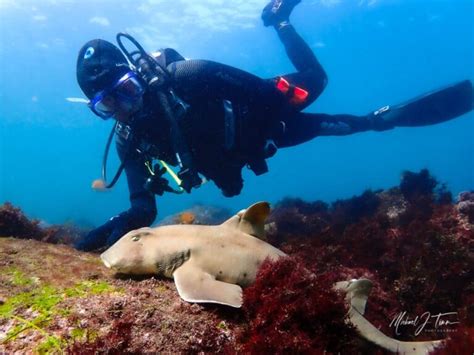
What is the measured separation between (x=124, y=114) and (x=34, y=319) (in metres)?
5.32

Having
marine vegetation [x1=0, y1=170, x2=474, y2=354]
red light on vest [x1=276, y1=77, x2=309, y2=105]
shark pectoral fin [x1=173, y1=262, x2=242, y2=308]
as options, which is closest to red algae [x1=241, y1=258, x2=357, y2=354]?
marine vegetation [x1=0, y1=170, x2=474, y2=354]

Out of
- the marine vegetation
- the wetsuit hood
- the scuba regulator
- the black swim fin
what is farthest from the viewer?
the black swim fin

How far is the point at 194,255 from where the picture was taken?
398cm

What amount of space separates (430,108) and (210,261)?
12068mm

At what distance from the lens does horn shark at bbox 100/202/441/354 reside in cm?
352

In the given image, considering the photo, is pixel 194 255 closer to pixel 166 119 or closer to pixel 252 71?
pixel 166 119

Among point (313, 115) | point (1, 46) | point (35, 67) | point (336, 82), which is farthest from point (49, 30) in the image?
point (336, 82)

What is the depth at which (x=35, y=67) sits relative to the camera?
212 feet

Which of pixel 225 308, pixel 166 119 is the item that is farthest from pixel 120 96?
pixel 225 308

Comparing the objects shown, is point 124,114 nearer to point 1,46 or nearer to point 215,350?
point 215,350

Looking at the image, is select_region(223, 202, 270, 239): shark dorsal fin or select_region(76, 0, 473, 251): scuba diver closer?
select_region(223, 202, 270, 239): shark dorsal fin

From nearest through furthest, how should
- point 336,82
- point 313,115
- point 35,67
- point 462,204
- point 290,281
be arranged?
point 290,281, point 462,204, point 313,115, point 35,67, point 336,82

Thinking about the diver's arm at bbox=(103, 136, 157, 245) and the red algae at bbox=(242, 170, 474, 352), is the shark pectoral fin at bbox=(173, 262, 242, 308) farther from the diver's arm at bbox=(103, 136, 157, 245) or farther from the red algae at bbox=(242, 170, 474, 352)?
the diver's arm at bbox=(103, 136, 157, 245)
